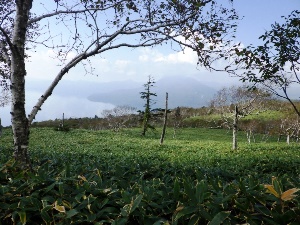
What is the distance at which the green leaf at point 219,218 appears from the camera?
2.11 m

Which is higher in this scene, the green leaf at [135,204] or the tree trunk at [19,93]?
A: the tree trunk at [19,93]

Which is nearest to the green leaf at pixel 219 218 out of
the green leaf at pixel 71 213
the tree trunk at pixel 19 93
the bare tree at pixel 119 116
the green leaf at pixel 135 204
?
the green leaf at pixel 135 204

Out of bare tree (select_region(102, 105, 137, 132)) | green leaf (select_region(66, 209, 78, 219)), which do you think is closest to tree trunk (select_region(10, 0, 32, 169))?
green leaf (select_region(66, 209, 78, 219))

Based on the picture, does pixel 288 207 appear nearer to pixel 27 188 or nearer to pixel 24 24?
pixel 27 188

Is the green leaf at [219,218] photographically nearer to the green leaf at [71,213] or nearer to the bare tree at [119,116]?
the green leaf at [71,213]

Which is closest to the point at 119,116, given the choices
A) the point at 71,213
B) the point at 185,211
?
the point at 71,213

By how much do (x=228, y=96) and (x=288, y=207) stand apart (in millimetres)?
28980

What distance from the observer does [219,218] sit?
2.13 meters

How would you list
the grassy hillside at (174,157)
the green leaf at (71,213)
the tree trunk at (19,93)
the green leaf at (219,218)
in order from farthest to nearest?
the grassy hillside at (174,157)
the tree trunk at (19,93)
the green leaf at (71,213)
the green leaf at (219,218)

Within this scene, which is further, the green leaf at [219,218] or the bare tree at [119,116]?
the bare tree at [119,116]

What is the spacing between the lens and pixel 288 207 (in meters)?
2.47

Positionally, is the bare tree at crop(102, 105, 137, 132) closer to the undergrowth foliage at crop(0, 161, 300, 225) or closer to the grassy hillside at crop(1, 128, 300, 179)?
the grassy hillside at crop(1, 128, 300, 179)

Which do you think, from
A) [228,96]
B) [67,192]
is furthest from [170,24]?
[228,96]

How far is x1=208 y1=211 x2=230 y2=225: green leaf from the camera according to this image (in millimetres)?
2111
